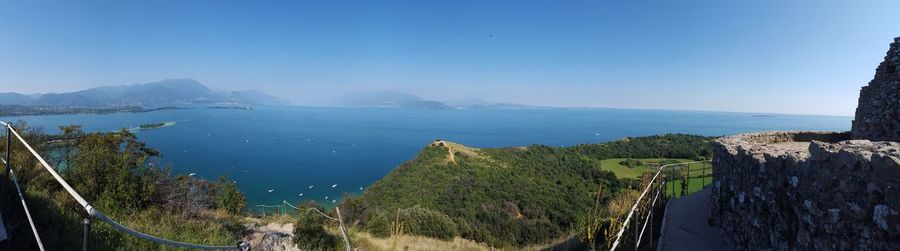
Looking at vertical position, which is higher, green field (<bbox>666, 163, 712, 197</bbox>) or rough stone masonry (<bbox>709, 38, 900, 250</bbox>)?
rough stone masonry (<bbox>709, 38, 900, 250</bbox>)

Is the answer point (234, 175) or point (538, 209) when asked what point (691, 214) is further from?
point (234, 175)

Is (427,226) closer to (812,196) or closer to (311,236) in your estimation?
(311,236)

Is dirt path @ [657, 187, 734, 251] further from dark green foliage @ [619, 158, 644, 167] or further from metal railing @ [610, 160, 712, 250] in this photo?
dark green foliage @ [619, 158, 644, 167]

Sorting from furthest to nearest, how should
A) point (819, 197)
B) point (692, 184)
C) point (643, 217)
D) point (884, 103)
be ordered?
point (692, 184) < point (884, 103) < point (643, 217) < point (819, 197)

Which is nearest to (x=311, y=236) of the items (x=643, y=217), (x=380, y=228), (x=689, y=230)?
(x=380, y=228)

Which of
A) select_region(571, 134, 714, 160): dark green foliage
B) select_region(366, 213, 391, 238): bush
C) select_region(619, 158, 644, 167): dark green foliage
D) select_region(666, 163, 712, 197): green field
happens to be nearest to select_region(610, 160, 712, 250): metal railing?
select_region(666, 163, 712, 197): green field

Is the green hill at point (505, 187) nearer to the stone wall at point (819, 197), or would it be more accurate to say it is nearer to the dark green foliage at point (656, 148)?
the dark green foliage at point (656, 148)
